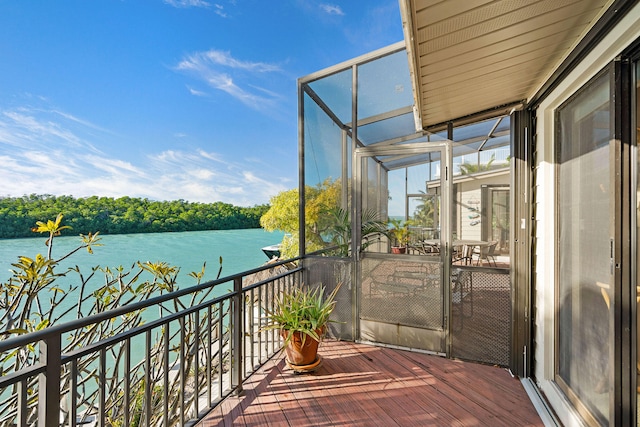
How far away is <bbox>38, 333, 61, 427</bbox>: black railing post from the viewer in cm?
113

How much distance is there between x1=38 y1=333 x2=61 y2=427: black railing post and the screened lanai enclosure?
8.27 feet

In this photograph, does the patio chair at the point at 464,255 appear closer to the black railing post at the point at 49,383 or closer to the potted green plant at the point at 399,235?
the potted green plant at the point at 399,235

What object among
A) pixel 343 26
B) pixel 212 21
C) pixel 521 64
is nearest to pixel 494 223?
pixel 521 64

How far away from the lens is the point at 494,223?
277 cm

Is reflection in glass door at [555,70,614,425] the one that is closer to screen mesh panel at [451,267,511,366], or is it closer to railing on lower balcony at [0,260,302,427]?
screen mesh panel at [451,267,511,366]

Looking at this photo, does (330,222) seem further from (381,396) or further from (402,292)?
(381,396)

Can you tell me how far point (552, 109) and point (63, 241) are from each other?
19.9ft

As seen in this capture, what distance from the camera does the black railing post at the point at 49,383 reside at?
1.13 meters

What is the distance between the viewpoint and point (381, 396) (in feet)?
7.56

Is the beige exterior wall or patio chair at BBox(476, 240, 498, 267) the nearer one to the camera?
patio chair at BBox(476, 240, 498, 267)

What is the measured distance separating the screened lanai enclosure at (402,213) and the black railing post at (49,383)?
2.52 meters

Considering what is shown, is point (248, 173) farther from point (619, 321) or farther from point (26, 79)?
point (619, 321)

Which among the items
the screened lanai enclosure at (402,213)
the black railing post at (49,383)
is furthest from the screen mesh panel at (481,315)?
the black railing post at (49,383)

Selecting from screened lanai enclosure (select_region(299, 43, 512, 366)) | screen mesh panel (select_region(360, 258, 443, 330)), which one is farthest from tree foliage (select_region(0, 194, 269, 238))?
screen mesh panel (select_region(360, 258, 443, 330))
